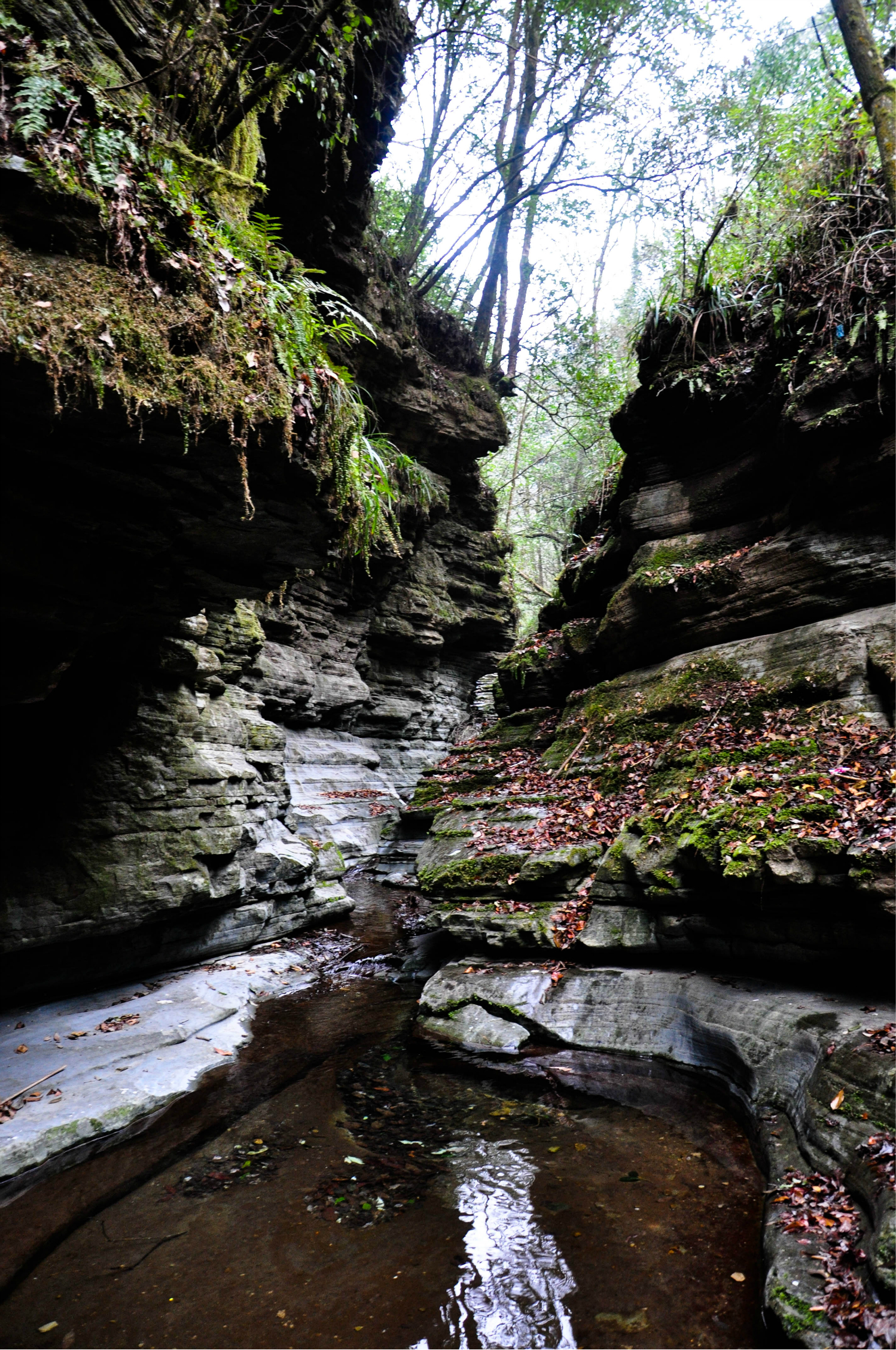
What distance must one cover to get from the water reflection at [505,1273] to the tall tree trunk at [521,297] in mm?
21443

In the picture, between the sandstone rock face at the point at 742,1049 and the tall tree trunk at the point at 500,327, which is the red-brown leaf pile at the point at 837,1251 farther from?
the tall tree trunk at the point at 500,327

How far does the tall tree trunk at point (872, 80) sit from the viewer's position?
739 cm

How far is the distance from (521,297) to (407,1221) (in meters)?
24.4

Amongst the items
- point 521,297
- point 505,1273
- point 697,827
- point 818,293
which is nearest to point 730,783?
point 697,827

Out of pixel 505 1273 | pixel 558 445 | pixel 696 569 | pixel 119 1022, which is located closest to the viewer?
pixel 505 1273

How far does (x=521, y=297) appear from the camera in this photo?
71.6 feet

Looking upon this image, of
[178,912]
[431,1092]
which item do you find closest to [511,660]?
[178,912]

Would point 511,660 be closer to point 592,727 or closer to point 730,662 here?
point 592,727

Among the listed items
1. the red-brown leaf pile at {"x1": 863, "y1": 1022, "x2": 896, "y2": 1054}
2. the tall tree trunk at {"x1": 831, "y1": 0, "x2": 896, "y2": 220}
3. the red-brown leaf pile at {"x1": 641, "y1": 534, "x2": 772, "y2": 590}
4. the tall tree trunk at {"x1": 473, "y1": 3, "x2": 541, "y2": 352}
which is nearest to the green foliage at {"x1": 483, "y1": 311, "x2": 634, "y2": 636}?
the tall tree trunk at {"x1": 473, "y1": 3, "x2": 541, "y2": 352}

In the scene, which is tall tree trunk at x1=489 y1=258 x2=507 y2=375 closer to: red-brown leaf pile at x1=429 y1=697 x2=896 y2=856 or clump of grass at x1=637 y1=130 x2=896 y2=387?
clump of grass at x1=637 y1=130 x2=896 y2=387

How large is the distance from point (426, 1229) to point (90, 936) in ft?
15.2

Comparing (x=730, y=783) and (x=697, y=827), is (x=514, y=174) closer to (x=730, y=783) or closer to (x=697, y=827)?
(x=730, y=783)

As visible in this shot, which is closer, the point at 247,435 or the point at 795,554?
the point at 247,435

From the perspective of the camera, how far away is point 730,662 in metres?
8.33
